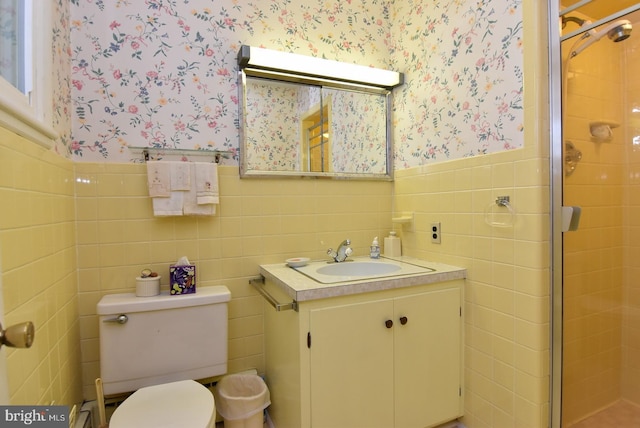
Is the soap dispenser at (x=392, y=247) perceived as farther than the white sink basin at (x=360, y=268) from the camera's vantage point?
Yes

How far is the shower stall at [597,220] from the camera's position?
1.24m

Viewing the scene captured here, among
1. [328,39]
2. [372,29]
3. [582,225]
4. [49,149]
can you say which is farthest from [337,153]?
[49,149]

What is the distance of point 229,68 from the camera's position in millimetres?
1729

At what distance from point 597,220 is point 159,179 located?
188cm

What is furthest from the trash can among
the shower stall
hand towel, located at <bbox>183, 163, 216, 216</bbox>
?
the shower stall

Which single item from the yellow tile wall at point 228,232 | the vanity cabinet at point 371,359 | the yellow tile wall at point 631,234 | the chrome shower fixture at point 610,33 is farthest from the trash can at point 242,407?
the chrome shower fixture at point 610,33

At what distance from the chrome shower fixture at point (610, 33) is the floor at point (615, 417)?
143 centimetres

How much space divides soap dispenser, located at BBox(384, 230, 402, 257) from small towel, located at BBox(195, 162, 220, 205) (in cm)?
101

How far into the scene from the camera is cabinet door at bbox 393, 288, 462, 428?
4.76ft

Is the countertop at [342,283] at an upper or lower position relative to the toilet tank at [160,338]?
upper

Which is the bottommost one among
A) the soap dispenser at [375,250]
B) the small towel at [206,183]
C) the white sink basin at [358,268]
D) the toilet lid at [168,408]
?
the toilet lid at [168,408]

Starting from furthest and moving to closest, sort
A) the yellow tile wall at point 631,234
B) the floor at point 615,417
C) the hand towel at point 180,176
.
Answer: the hand towel at point 180,176
the floor at point 615,417
the yellow tile wall at point 631,234

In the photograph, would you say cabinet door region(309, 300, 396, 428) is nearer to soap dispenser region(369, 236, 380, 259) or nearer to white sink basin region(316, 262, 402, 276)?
white sink basin region(316, 262, 402, 276)

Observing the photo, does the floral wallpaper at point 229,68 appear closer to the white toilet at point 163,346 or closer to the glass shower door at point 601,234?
the glass shower door at point 601,234
